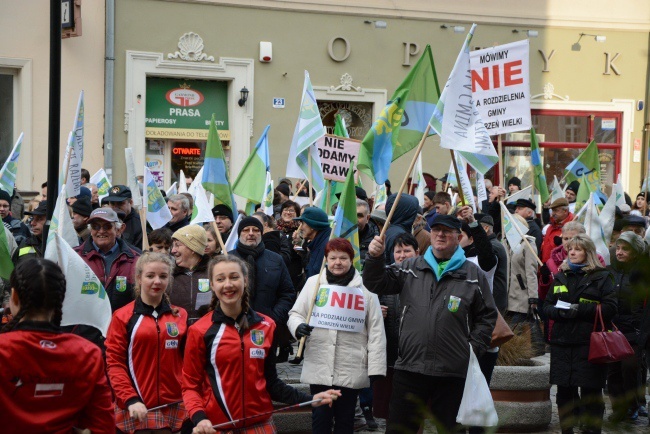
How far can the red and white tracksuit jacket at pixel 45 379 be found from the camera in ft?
11.1

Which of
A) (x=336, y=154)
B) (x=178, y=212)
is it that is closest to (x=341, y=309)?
(x=178, y=212)

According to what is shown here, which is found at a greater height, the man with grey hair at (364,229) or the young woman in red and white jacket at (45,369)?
the man with grey hair at (364,229)

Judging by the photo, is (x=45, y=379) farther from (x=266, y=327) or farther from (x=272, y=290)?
(x=272, y=290)

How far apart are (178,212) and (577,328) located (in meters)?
4.18

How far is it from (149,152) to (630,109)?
1143cm

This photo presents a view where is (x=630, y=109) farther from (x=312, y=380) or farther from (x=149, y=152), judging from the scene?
(x=312, y=380)

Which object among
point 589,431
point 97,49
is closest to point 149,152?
point 97,49

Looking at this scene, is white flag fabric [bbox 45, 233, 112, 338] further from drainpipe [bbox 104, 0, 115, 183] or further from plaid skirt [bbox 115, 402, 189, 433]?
drainpipe [bbox 104, 0, 115, 183]

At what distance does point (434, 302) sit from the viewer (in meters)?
6.31

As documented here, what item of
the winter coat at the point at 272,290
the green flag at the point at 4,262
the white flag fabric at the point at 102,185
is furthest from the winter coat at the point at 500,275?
the white flag fabric at the point at 102,185

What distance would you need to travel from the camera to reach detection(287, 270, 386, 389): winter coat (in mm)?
6547

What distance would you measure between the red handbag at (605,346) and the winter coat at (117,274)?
345 cm

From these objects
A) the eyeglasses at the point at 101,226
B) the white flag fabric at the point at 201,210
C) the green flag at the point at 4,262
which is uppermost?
the white flag fabric at the point at 201,210

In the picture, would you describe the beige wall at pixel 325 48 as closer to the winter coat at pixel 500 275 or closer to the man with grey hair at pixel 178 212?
the man with grey hair at pixel 178 212
